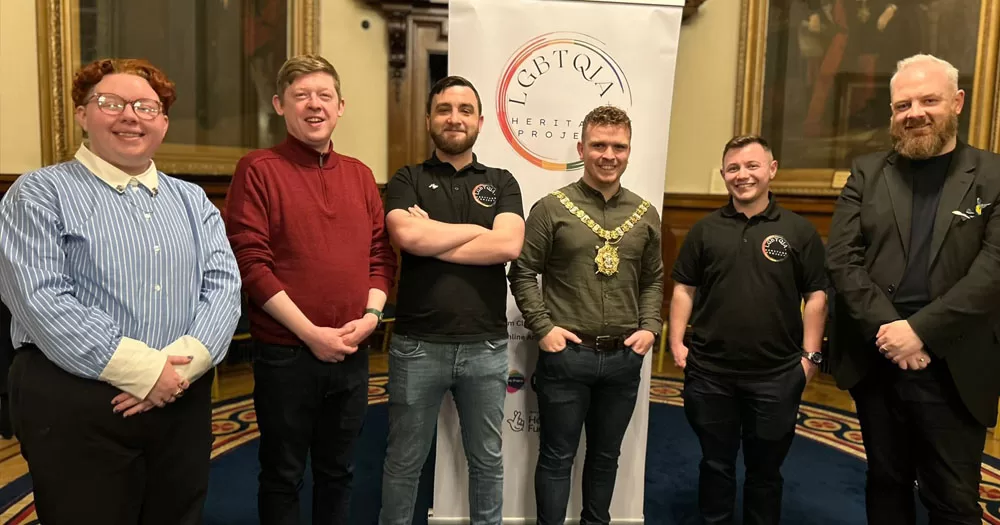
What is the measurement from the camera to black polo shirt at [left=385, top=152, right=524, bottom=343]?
6.22 ft

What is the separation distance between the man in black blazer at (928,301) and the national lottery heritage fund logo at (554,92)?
91 cm

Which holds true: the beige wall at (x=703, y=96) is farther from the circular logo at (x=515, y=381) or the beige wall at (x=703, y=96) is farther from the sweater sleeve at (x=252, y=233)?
the sweater sleeve at (x=252, y=233)

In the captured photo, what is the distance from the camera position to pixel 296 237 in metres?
1.74

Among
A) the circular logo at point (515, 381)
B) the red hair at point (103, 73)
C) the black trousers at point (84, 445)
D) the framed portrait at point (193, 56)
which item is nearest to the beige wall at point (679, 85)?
the framed portrait at point (193, 56)

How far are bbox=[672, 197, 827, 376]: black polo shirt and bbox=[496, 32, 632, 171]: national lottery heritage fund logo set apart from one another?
2.07ft

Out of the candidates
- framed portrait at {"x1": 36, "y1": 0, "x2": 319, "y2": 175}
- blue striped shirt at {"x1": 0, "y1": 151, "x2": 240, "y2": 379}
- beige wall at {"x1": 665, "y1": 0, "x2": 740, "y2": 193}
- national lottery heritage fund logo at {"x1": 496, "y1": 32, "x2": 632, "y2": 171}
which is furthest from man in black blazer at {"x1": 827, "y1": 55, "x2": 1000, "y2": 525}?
framed portrait at {"x1": 36, "y1": 0, "x2": 319, "y2": 175}

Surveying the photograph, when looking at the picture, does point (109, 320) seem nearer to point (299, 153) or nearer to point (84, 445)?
point (84, 445)

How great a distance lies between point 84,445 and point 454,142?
1204mm

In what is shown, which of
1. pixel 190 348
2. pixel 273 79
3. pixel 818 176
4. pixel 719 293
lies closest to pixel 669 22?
pixel 719 293

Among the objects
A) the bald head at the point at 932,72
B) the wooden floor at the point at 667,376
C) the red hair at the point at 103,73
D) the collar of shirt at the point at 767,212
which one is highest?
the bald head at the point at 932,72

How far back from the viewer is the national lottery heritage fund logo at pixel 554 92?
2301 millimetres

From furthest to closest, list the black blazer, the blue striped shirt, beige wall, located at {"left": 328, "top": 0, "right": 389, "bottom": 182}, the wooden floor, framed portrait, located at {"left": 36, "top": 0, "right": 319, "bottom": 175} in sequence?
beige wall, located at {"left": 328, "top": 0, "right": 389, "bottom": 182} → the wooden floor → framed portrait, located at {"left": 36, "top": 0, "right": 319, "bottom": 175} → the black blazer → the blue striped shirt

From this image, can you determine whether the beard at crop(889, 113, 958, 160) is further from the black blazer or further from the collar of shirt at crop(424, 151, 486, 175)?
the collar of shirt at crop(424, 151, 486, 175)

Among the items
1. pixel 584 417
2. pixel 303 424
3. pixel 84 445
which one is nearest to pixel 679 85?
pixel 584 417
